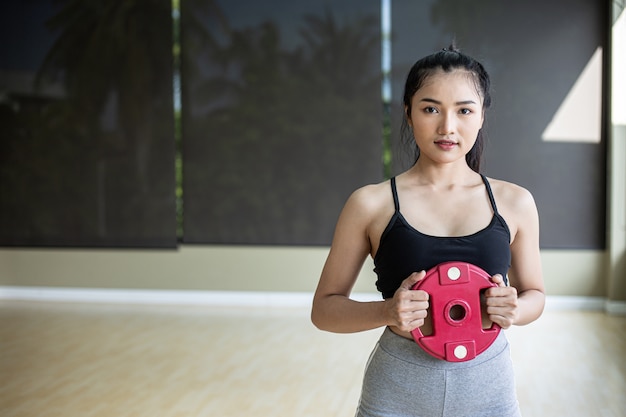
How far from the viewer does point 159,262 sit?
21.5 ft

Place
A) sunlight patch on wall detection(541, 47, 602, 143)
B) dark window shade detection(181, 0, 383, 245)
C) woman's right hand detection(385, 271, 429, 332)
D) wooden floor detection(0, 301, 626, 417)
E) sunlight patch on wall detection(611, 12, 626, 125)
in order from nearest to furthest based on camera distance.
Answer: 1. woman's right hand detection(385, 271, 429, 332)
2. wooden floor detection(0, 301, 626, 417)
3. sunlight patch on wall detection(611, 12, 626, 125)
4. sunlight patch on wall detection(541, 47, 602, 143)
5. dark window shade detection(181, 0, 383, 245)

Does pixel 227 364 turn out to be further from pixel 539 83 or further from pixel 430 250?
pixel 539 83

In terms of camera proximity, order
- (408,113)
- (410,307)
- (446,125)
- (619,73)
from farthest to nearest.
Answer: (619,73), (408,113), (446,125), (410,307)

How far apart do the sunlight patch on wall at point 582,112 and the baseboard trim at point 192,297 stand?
135 centimetres

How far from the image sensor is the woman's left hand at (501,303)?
1.05 meters

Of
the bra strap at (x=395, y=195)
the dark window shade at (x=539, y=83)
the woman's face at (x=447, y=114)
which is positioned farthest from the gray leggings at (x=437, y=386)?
the dark window shade at (x=539, y=83)

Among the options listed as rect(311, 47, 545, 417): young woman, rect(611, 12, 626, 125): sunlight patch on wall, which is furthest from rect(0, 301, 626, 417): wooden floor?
rect(311, 47, 545, 417): young woman

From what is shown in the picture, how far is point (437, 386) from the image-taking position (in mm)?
1108

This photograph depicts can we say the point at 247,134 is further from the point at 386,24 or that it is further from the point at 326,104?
the point at 386,24

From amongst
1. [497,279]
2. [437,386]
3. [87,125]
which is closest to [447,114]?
[497,279]

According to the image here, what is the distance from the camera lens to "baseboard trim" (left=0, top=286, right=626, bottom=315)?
5984mm

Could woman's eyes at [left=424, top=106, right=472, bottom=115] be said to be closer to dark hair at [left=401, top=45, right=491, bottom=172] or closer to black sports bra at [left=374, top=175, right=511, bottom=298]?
dark hair at [left=401, top=45, right=491, bottom=172]

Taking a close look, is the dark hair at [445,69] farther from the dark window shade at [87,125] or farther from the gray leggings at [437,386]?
the dark window shade at [87,125]

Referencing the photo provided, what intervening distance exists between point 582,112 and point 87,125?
4359 mm
